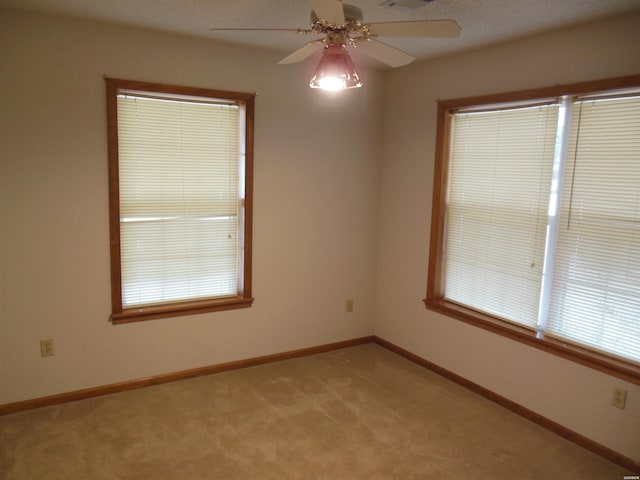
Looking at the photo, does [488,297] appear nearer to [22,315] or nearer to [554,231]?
[554,231]

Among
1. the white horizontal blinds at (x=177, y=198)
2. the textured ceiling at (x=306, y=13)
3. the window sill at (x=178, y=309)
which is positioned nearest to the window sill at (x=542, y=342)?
the window sill at (x=178, y=309)

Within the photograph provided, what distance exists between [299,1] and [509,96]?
1.52 metres

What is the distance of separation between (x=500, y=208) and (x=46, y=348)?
3.15 meters

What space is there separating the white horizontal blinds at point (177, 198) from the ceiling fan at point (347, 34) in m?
1.33

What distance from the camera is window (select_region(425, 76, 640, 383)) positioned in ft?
8.50

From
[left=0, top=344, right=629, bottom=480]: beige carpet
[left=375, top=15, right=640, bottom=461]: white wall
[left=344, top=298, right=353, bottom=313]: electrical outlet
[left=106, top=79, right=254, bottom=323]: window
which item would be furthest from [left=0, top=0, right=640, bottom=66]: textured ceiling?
[left=0, top=344, right=629, bottom=480]: beige carpet

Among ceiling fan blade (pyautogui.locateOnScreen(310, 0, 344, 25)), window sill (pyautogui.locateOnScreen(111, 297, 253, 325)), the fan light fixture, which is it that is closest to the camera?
ceiling fan blade (pyautogui.locateOnScreen(310, 0, 344, 25))

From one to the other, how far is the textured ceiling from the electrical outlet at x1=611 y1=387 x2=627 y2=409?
Result: 6.64 feet

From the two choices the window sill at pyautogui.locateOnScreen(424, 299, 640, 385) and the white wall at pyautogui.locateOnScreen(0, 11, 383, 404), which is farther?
the white wall at pyautogui.locateOnScreen(0, 11, 383, 404)

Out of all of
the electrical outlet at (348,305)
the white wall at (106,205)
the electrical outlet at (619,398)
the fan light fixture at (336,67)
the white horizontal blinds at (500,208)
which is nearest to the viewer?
the fan light fixture at (336,67)

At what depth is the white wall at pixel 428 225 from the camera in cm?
262

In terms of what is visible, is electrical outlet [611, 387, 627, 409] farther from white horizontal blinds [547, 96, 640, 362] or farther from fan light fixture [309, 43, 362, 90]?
fan light fixture [309, 43, 362, 90]

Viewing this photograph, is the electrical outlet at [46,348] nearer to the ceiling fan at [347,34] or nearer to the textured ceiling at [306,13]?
the textured ceiling at [306,13]

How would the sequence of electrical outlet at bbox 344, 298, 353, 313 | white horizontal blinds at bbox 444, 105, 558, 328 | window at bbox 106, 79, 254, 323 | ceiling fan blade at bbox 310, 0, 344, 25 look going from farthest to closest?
electrical outlet at bbox 344, 298, 353, 313 → window at bbox 106, 79, 254, 323 → white horizontal blinds at bbox 444, 105, 558, 328 → ceiling fan blade at bbox 310, 0, 344, 25
